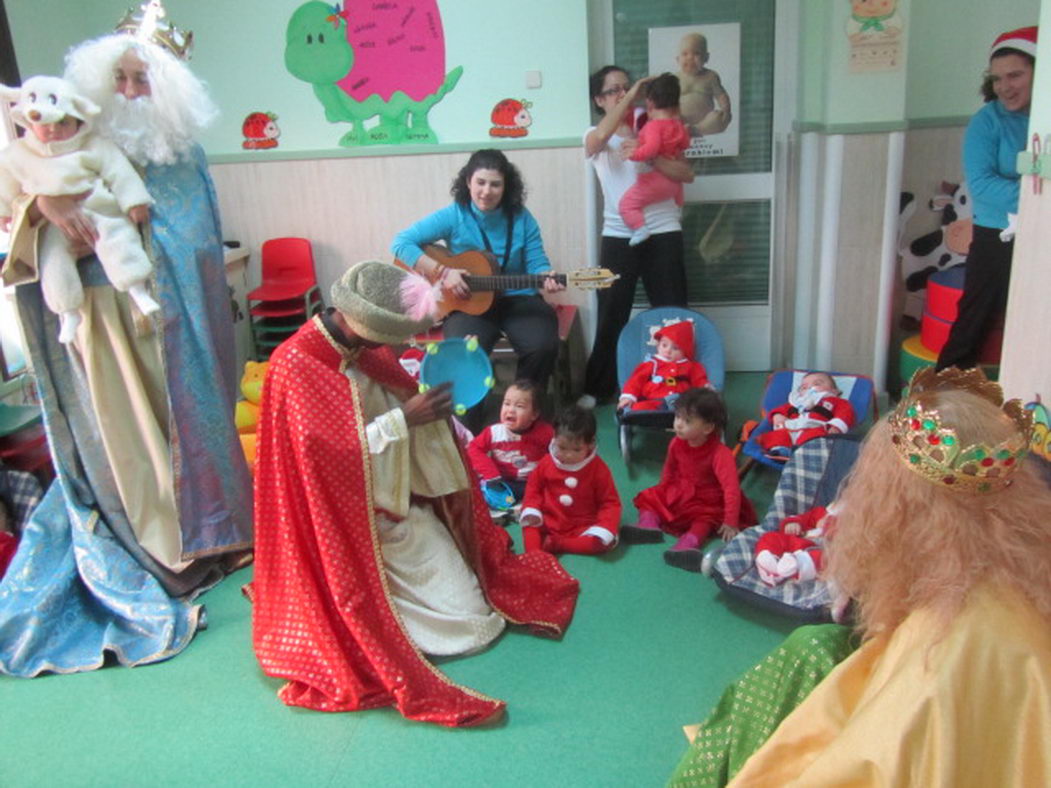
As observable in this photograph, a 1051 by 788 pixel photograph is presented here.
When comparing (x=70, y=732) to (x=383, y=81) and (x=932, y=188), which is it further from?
(x=932, y=188)

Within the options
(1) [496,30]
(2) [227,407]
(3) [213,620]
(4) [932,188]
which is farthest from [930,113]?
(3) [213,620]

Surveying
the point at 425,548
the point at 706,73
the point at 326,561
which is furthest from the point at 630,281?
the point at 326,561

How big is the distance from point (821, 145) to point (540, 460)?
2.31m

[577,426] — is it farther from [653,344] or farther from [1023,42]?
[1023,42]

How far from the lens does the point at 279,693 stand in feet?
8.95

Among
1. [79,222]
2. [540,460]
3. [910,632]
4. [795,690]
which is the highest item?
[79,222]

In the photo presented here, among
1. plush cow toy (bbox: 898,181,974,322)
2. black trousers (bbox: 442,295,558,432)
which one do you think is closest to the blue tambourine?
black trousers (bbox: 442,295,558,432)

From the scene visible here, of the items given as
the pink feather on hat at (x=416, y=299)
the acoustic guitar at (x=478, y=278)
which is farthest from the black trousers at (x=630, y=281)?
the pink feather on hat at (x=416, y=299)

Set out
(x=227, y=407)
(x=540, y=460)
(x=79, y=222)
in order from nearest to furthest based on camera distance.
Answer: (x=79, y=222), (x=227, y=407), (x=540, y=460)

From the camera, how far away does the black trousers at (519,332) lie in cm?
431

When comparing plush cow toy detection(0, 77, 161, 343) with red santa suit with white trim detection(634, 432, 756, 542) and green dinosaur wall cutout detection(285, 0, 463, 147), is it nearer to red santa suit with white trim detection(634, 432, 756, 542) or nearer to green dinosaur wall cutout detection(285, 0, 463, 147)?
red santa suit with white trim detection(634, 432, 756, 542)

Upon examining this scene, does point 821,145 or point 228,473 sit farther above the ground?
point 821,145

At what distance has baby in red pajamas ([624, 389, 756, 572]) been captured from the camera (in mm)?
3514

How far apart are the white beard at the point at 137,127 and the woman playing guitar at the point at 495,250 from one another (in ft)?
4.43
